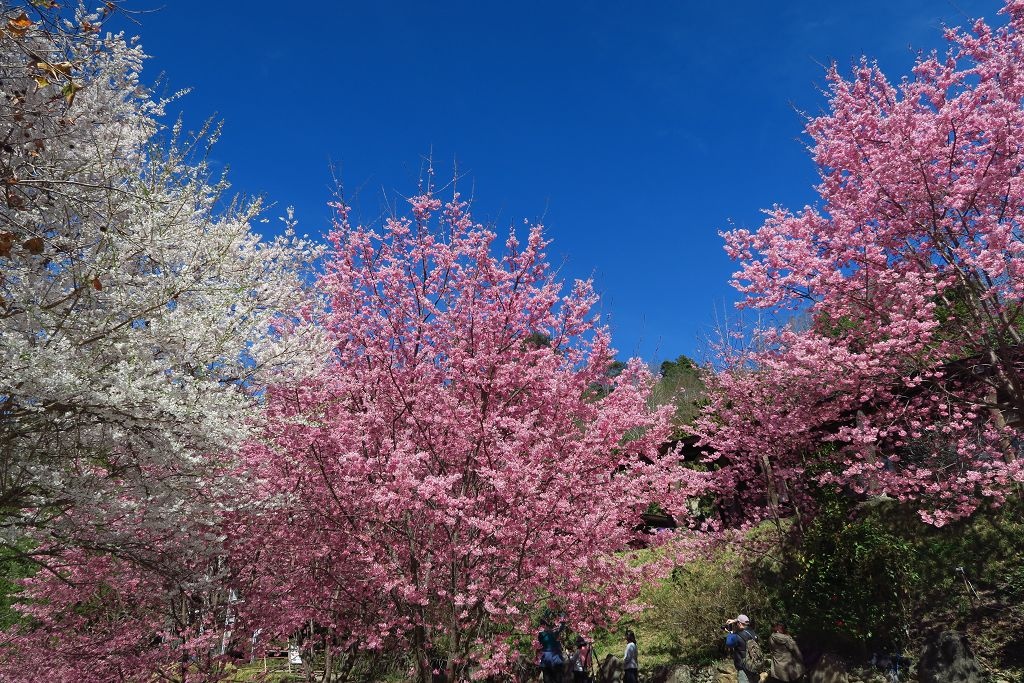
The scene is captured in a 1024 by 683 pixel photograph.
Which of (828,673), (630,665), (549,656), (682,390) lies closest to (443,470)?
(549,656)

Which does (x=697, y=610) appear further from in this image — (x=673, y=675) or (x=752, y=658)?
(x=752, y=658)

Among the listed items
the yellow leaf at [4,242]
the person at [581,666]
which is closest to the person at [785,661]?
the person at [581,666]

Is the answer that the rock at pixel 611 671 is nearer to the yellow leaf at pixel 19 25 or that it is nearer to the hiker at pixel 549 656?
the hiker at pixel 549 656

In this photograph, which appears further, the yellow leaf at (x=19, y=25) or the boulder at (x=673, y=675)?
the boulder at (x=673, y=675)

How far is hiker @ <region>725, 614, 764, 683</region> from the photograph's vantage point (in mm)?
8477

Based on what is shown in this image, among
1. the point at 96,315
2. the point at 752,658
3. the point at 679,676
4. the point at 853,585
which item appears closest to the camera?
the point at 96,315

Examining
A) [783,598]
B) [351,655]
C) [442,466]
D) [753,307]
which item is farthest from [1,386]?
[783,598]

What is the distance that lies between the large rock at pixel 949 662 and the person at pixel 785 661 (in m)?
1.69

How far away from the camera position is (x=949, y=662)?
7.79 meters

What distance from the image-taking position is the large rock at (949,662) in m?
7.65

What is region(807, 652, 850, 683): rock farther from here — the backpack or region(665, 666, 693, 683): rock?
region(665, 666, 693, 683): rock

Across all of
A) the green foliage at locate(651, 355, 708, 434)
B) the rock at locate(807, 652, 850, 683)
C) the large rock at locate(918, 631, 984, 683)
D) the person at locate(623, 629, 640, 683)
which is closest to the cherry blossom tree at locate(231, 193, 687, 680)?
the person at locate(623, 629, 640, 683)

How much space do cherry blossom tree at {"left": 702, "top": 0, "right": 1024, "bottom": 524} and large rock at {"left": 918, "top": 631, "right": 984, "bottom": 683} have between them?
167 cm

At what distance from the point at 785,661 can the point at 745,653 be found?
42.5 inches
